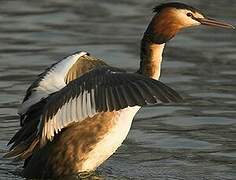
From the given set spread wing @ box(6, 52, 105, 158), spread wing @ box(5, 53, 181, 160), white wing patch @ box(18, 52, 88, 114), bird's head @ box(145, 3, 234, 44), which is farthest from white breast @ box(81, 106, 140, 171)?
bird's head @ box(145, 3, 234, 44)

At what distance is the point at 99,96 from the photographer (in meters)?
9.78

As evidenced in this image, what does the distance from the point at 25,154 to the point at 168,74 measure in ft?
14.1

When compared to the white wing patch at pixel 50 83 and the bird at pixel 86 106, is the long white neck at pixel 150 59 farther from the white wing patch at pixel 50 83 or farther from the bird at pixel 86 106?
the white wing patch at pixel 50 83

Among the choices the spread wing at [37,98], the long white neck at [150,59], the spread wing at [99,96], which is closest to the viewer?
the spread wing at [99,96]

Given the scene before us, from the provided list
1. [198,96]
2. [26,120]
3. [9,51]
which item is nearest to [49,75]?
[26,120]

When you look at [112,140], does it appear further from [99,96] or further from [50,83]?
[50,83]

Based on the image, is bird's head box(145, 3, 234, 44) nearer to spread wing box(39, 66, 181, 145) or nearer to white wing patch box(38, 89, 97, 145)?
spread wing box(39, 66, 181, 145)

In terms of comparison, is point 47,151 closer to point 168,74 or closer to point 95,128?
point 95,128

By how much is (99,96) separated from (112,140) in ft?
2.93

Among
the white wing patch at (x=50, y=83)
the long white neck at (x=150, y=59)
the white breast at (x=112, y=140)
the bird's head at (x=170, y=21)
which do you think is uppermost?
the bird's head at (x=170, y=21)

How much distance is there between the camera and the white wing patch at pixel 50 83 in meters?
11.0

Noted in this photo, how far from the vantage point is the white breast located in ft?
34.6

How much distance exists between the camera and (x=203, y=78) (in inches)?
571

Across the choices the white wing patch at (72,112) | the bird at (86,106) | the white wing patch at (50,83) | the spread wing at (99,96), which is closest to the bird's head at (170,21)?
the bird at (86,106)
